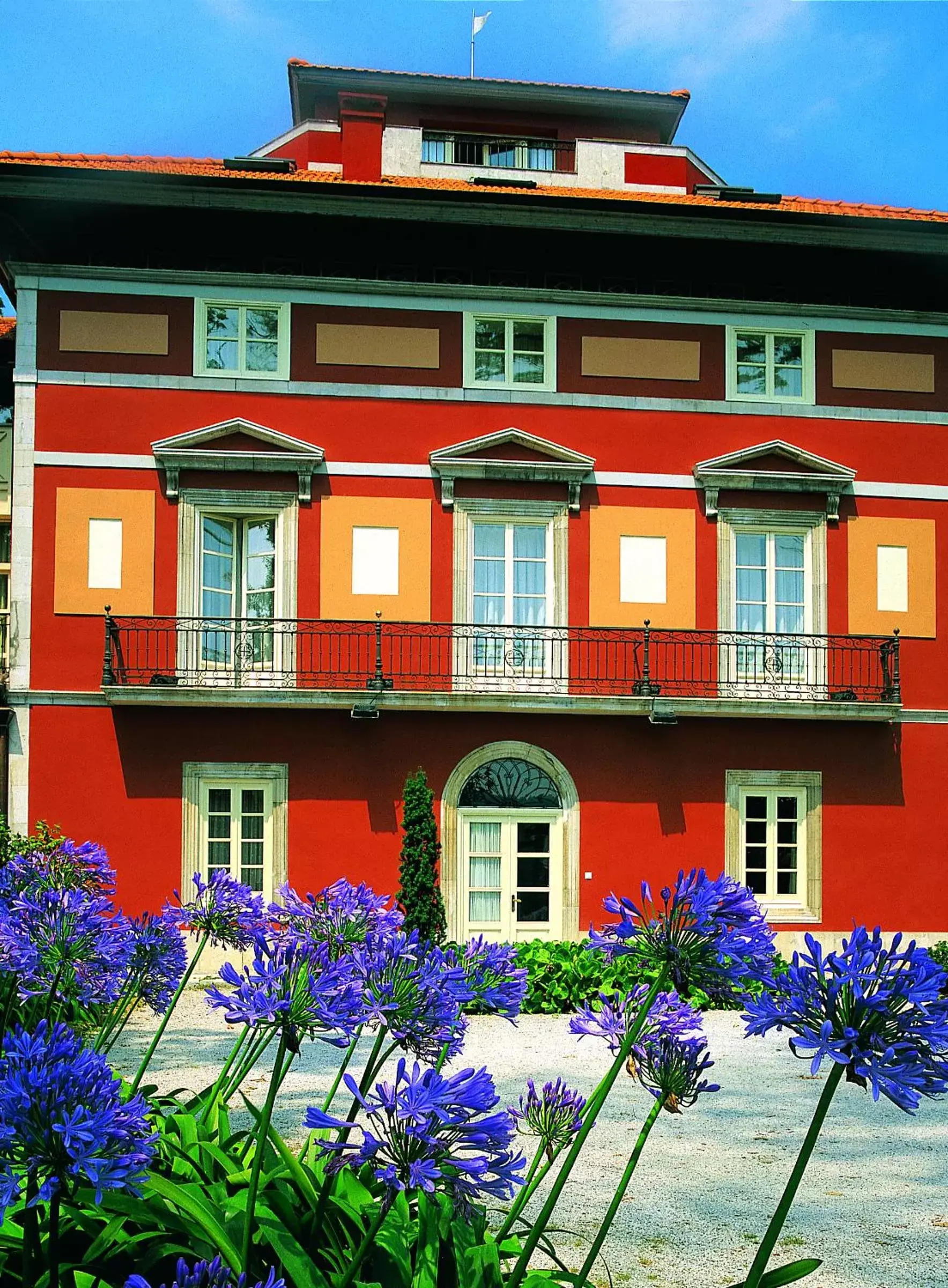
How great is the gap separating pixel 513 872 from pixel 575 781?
1504 mm

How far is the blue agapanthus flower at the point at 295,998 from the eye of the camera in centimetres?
245

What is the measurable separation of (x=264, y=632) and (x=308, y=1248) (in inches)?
523

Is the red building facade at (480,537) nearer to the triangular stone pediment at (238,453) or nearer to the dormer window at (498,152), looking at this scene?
the triangular stone pediment at (238,453)

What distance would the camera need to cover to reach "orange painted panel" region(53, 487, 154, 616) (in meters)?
15.6

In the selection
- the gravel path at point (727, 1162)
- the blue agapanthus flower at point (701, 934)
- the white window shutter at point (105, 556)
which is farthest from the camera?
the white window shutter at point (105, 556)

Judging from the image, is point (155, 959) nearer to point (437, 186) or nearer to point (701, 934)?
point (701, 934)

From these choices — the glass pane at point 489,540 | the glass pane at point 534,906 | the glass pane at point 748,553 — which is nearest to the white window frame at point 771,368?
the glass pane at point 748,553

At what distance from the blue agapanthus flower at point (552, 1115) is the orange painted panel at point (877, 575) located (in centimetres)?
1494

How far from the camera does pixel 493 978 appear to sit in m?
3.00

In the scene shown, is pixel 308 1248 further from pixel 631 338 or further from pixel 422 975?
pixel 631 338

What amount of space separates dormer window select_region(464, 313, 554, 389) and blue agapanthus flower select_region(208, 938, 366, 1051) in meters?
14.6

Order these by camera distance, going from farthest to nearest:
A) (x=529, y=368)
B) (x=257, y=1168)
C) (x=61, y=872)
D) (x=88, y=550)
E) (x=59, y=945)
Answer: (x=529, y=368) < (x=88, y=550) < (x=61, y=872) < (x=59, y=945) < (x=257, y=1168)

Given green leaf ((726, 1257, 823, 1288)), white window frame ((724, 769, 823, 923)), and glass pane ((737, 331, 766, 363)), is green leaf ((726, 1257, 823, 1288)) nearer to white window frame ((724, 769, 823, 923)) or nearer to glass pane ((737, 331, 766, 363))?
white window frame ((724, 769, 823, 923))

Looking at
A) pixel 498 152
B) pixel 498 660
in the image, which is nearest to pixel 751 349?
pixel 498 660
